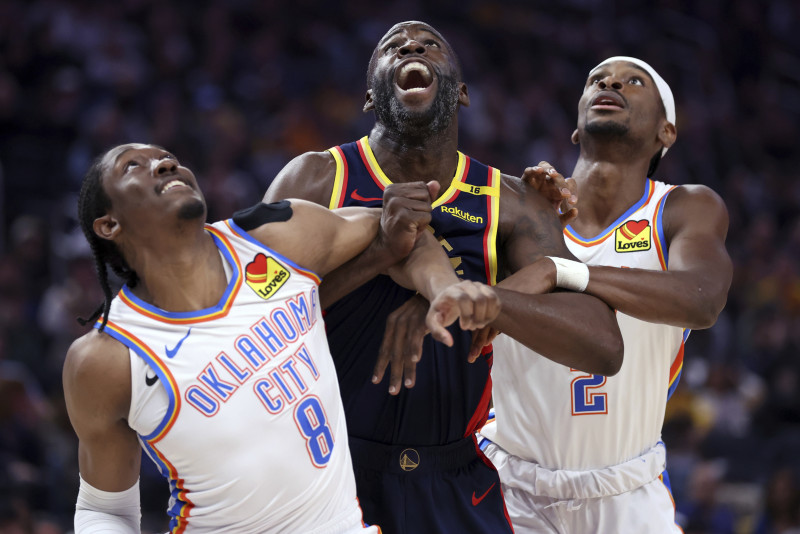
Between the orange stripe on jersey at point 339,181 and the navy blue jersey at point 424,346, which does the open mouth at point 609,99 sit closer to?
the navy blue jersey at point 424,346

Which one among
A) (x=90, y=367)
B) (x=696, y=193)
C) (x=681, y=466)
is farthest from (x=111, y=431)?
(x=681, y=466)

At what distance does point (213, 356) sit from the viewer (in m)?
3.23

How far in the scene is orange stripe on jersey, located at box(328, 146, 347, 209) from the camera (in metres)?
3.91

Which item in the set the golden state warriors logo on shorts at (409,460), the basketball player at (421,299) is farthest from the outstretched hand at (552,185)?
the golden state warriors logo on shorts at (409,460)

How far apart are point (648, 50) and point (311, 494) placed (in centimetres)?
1076

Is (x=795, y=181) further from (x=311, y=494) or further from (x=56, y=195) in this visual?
(x=311, y=494)

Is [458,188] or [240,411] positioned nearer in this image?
[240,411]

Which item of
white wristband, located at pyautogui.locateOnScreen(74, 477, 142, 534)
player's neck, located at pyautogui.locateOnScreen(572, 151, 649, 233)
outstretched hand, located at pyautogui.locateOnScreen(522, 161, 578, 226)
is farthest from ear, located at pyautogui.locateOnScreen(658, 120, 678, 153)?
white wristband, located at pyautogui.locateOnScreen(74, 477, 142, 534)

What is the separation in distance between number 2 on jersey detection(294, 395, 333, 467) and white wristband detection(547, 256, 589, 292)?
1042mm

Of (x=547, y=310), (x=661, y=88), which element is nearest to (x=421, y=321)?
(x=547, y=310)

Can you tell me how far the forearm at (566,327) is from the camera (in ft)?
11.7

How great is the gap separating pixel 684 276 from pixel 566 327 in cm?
69

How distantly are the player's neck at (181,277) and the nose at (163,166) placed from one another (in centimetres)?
26

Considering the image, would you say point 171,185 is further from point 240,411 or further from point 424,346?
point 424,346
